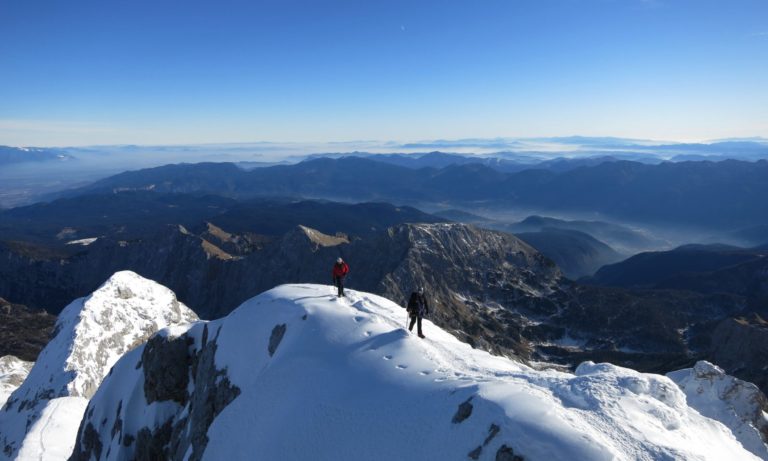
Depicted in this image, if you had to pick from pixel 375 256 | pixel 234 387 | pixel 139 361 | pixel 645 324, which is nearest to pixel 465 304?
pixel 375 256

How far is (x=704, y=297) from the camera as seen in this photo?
144 metres

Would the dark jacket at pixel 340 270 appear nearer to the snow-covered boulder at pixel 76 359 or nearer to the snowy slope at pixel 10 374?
the snow-covered boulder at pixel 76 359

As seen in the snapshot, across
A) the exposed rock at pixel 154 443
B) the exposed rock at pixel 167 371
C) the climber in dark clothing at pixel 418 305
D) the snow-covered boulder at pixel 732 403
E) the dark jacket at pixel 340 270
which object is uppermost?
the dark jacket at pixel 340 270

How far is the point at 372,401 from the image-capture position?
20.6 m

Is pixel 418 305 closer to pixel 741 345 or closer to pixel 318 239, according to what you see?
pixel 741 345

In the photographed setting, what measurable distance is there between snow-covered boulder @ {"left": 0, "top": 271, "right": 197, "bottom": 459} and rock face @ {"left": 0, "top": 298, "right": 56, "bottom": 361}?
45.7 metres

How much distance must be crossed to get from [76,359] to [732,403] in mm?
91608

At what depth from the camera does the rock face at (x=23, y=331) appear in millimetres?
120250

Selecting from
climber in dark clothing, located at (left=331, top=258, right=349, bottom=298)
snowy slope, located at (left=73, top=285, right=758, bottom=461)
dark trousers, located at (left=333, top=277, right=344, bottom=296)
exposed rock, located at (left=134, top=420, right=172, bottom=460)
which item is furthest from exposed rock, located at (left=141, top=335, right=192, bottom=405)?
climber in dark clothing, located at (left=331, top=258, right=349, bottom=298)

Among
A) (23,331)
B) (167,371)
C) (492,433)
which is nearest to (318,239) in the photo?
(23,331)

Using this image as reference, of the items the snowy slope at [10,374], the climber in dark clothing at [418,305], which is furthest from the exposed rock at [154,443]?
the snowy slope at [10,374]

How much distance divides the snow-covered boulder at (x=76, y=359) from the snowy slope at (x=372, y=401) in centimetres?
3248

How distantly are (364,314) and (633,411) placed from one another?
16.0 metres

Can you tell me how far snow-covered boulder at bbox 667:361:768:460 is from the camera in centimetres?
3772
